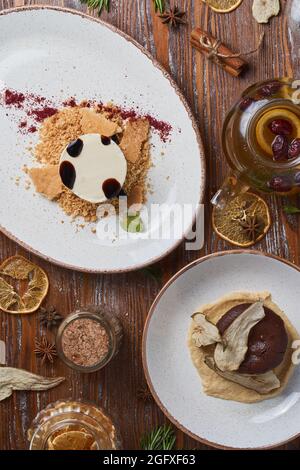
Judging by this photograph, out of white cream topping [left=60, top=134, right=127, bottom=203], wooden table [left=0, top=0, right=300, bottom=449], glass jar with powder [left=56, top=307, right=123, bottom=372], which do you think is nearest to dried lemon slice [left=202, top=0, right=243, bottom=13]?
wooden table [left=0, top=0, right=300, bottom=449]

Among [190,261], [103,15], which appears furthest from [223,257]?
[103,15]

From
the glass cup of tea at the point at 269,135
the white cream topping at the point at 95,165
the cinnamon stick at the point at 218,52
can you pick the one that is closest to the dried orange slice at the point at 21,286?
the white cream topping at the point at 95,165

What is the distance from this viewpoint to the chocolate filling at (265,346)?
1.55 m

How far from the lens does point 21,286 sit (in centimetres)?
171

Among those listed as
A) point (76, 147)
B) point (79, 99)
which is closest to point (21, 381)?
point (76, 147)

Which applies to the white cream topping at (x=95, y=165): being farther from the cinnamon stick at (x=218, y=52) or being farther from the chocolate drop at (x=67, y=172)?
the cinnamon stick at (x=218, y=52)

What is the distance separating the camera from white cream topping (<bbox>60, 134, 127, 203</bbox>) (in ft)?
5.20

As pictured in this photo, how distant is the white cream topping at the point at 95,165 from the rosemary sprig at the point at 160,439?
614 millimetres

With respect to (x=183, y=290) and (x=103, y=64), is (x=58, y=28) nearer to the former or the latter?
(x=103, y=64)

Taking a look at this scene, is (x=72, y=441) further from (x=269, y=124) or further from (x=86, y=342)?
(x=269, y=124)

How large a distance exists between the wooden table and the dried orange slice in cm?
2

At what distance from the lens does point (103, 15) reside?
1643 millimetres

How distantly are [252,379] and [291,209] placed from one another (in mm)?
426

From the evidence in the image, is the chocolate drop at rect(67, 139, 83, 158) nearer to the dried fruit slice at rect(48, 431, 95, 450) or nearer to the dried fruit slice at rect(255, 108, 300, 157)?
the dried fruit slice at rect(255, 108, 300, 157)
